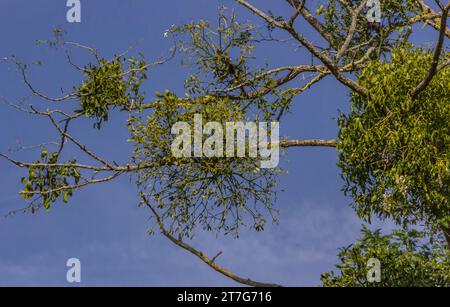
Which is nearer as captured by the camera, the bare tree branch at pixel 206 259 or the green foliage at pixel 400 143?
the bare tree branch at pixel 206 259

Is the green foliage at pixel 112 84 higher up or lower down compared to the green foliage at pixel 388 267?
higher up

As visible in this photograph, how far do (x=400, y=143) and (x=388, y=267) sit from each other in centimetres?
169

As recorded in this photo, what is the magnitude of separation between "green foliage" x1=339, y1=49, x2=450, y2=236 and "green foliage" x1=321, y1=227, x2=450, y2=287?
60 cm

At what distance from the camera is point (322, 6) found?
1371cm

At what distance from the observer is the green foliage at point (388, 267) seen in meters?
10.7

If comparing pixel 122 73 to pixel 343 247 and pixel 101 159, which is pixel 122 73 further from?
pixel 343 247

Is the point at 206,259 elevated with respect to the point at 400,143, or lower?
lower

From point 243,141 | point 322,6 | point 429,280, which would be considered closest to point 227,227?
point 243,141

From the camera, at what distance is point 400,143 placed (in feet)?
37.3

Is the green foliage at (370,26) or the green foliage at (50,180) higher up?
the green foliage at (370,26)

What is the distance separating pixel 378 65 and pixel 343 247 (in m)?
2.69

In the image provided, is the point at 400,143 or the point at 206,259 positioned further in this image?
the point at 400,143

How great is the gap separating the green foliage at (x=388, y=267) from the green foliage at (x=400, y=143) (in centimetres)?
60

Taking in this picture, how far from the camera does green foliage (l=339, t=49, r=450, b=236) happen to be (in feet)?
36.9
